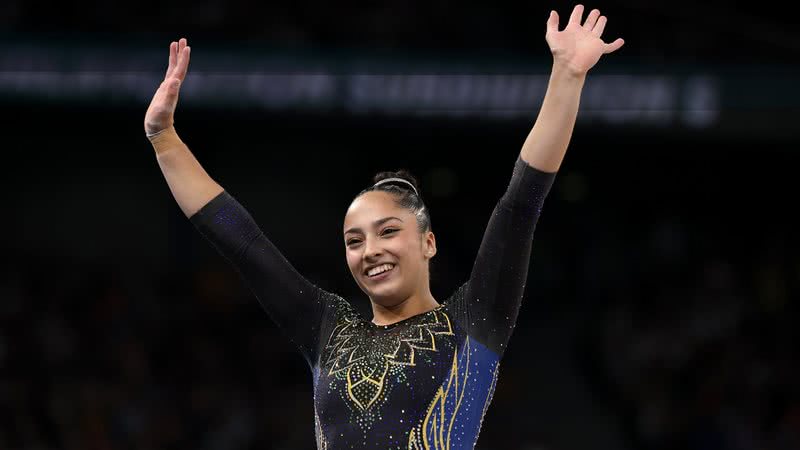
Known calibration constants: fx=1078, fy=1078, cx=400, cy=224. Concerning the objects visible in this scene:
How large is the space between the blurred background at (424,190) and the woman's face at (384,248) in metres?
4.66

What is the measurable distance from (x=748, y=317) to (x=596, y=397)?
139 cm

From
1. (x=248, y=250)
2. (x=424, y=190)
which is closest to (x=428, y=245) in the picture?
(x=248, y=250)

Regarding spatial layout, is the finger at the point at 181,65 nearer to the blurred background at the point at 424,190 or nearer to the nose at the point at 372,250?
the nose at the point at 372,250

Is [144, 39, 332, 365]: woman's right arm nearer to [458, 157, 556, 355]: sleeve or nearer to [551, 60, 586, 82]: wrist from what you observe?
[458, 157, 556, 355]: sleeve

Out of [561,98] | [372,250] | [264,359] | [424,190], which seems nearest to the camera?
[561,98]

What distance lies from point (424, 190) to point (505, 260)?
7.13 metres

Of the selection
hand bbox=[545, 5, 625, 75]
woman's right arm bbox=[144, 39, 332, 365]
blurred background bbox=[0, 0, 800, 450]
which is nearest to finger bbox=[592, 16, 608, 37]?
hand bbox=[545, 5, 625, 75]

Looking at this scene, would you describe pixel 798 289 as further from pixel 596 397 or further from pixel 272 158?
pixel 272 158

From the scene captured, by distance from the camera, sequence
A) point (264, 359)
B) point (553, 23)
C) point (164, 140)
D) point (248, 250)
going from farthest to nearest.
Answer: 1. point (264, 359)
2. point (164, 140)
3. point (248, 250)
4. point (553, 23)

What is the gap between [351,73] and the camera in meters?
7.60

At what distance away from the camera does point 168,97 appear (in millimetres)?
2949

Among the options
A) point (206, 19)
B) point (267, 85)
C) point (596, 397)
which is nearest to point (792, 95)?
point (596, 397)

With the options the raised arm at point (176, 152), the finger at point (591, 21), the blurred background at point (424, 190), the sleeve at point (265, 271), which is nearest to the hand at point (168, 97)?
the raised arm at point (176, 152)

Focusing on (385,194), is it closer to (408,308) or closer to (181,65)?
(408,308)
